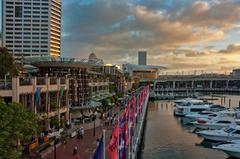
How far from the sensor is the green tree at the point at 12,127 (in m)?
27.6

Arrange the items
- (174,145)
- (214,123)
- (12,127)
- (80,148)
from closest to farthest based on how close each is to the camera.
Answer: (12,127)
(80,148)
(174,145)
(214,123)

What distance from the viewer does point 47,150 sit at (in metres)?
45.8

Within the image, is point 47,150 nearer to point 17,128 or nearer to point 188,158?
point 17,128

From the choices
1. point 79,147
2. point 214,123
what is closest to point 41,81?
point 79,147

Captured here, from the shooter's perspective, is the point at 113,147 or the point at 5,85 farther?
the point at 5,85

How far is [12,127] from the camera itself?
99.2ft

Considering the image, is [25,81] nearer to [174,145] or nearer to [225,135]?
[174,145]

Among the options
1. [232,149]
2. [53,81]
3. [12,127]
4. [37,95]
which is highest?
[53,81]

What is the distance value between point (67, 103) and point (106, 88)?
200ft

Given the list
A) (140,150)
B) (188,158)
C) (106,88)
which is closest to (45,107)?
(140,150)

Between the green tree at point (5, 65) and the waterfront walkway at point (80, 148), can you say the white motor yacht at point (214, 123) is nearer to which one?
the waterfront walkway at point (80, 148)

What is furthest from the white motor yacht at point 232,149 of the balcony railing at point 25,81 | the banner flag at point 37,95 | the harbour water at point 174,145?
the balcony railing at point 25,81

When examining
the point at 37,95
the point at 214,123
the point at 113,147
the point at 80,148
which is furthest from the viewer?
the point at 214,123

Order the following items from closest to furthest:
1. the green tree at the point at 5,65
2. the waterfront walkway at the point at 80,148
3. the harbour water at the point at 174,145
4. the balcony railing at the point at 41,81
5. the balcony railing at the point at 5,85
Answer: the waterfront walkway at the point at 80,148, the balcony railing at the point at 5,85, the balcony railing at the point at 41,81, the harbour water at the point at 174,145, the green tree at the point at 5,65
